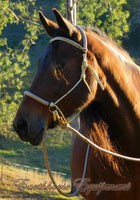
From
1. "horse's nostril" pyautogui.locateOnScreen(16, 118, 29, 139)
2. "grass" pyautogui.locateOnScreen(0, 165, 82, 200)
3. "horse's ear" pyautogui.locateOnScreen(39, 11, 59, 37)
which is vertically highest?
"horse's ear" pyautogui.locateOnScreen(39, 11, 59, 37)

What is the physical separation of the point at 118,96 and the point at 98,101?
0.17 m

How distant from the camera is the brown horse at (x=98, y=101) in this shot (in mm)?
2162

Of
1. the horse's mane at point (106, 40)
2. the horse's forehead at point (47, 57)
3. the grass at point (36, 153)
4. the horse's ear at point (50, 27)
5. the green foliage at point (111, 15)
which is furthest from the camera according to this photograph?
the grass at point (36, 153)

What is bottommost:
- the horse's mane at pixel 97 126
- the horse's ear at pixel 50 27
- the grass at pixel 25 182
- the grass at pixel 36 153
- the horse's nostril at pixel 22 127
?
the grass at pixel 36 153

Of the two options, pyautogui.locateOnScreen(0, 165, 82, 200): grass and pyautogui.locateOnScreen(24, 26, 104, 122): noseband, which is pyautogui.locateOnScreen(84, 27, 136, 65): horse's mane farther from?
pyautogui.locateOnScreen(0, 165, 82, 200): grass

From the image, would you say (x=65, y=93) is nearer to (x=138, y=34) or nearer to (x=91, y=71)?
(x=91, y=71)

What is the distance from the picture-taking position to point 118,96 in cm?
240

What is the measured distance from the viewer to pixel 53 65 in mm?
2184

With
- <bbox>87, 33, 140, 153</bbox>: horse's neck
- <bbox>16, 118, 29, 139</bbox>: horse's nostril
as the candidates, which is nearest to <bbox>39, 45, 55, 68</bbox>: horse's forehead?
<bbox>87, 33, 140, 153</bbox>: horse's neck

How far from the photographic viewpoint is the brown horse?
216 cm

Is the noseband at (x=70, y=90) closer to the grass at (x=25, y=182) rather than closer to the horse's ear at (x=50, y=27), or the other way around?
the horse's ear at (x=50, y=27)

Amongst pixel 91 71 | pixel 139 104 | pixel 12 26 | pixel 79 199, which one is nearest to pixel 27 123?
pixel 91 71

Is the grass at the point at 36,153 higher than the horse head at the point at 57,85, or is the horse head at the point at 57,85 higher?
the horse head at the point at 57,85

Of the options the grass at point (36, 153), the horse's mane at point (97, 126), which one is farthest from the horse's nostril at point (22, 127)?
the grass at point (36, 153)
